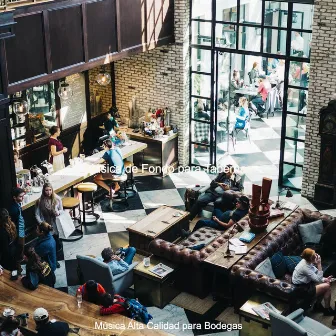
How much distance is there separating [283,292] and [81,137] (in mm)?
7044

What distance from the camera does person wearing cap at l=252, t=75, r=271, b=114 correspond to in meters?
17.4

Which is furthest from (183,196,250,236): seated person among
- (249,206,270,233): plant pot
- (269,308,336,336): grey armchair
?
(269,308,336,336): grey armchair

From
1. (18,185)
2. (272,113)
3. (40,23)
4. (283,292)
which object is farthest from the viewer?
(272,113)

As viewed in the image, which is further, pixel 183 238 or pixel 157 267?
pixel 183 238

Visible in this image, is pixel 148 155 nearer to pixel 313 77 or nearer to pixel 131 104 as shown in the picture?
pixel 131 104

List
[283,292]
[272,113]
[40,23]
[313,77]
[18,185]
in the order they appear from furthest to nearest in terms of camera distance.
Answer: [272,113]
[313,77]
[18,185]
[40,23]
[283,292]

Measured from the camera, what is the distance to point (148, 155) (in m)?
14.9

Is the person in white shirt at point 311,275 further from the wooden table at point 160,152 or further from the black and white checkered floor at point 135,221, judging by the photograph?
the wooden table at point 160,152

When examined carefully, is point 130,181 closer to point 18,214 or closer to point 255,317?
point 18,214

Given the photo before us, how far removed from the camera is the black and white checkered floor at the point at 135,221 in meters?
10.1

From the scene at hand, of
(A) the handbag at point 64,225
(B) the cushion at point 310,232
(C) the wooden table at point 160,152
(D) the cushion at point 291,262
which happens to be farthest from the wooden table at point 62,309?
(C) the wooden table at point 160,152

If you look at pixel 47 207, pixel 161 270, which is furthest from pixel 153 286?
pixel 47 207

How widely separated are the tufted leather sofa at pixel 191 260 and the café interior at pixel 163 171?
22 millimetres

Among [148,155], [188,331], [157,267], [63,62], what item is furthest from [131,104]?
[188,331]
